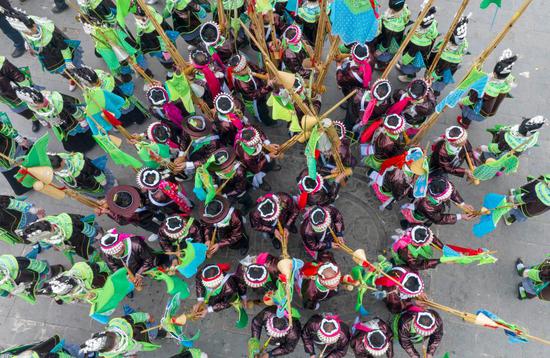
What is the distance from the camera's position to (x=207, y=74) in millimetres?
5746

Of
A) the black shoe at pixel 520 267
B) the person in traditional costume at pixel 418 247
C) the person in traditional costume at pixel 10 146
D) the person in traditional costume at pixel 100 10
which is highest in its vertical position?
the person in traditional costume at pixel 100 10

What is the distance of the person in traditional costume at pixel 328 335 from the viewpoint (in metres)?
4.21

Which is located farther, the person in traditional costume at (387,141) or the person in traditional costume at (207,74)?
the person in traditional costume at (207,74)

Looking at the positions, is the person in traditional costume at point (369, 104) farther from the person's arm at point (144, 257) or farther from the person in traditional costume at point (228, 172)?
the person's arm at point (144, 257)

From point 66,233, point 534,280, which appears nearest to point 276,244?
point 66,233

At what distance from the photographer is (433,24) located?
Result: 5.99 metres

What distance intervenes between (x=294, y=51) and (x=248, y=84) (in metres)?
0.93

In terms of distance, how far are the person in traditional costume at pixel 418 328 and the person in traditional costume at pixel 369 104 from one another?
2.72 m

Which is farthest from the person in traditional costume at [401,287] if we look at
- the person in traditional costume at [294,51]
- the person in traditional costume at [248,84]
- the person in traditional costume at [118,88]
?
the person in traditional costume at [118,88]

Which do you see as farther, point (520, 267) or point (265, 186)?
point (265, 186)

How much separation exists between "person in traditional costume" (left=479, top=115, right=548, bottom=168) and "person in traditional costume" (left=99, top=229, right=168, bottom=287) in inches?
199

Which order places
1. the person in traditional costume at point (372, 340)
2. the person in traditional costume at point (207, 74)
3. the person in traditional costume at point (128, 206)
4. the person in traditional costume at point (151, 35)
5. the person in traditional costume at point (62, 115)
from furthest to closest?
the person in traditional costume at point (151, 35) < the person in traditional costume at point (207, 74) < the person in traditional costume at point (62, 115) < the person in traditional costume at point (128, 206) < the person in traditional costume at point (372, 340)

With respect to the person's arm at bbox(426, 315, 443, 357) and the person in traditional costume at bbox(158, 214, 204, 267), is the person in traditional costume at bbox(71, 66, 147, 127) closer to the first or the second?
the person in traditional costume at bbox(158, 214, 204, 267)

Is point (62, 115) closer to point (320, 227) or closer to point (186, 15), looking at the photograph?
point (186, 15)
